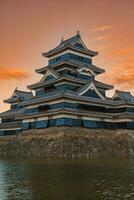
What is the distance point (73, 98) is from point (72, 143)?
8.08 meters

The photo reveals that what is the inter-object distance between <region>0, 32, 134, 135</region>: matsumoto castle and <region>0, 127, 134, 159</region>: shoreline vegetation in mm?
2064

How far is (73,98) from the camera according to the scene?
150ft

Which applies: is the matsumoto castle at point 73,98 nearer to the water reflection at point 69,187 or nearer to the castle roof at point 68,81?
the castle roof at point 68,81

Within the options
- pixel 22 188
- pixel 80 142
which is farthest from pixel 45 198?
pixel 80 142

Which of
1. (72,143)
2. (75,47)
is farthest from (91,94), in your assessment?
(72,143)

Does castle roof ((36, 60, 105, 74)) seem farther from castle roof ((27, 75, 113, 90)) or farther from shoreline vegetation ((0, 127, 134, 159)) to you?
shoreline vegetation ((0, 127, 134, 159))

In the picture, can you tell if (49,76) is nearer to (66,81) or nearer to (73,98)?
(66,81)

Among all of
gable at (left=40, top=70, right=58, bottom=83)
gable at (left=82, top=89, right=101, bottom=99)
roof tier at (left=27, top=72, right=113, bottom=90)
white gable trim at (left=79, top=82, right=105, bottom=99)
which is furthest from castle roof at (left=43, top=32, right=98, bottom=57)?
gable at (left=82, top=89, right=101, bottom=99)

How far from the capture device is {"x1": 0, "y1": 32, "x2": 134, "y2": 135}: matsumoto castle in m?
46.1

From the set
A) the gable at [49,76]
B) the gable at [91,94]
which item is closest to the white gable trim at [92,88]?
the gable at [91,94]

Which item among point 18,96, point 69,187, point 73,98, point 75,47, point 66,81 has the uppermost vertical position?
point 75,47

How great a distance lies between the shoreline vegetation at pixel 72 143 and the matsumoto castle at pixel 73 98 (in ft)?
6.77

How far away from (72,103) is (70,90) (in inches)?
135

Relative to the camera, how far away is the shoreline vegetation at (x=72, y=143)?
40156 mm
